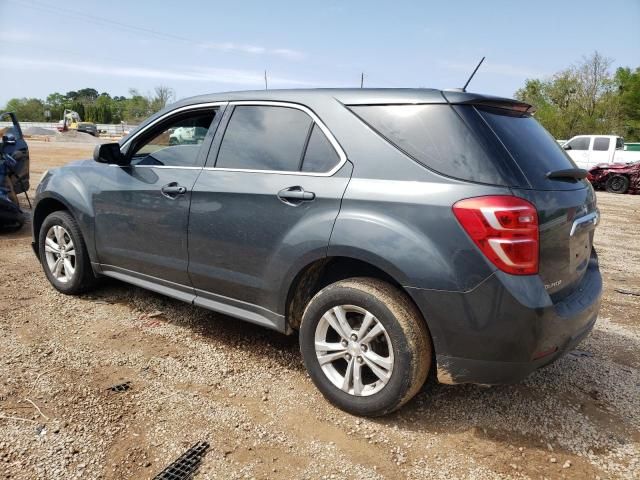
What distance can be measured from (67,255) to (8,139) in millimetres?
3810

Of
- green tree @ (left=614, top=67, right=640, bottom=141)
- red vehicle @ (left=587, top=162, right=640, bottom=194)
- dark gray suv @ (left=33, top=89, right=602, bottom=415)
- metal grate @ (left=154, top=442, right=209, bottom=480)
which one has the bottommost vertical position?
metal grate @ (left=154, top=442, right=209, bottom=480)

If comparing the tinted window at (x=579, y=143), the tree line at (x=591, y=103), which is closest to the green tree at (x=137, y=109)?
the tree line at (x=591, y=103)

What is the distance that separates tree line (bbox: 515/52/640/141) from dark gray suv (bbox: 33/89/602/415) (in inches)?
1661

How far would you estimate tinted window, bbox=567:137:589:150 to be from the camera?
19.8m

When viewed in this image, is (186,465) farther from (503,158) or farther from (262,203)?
(503,158)

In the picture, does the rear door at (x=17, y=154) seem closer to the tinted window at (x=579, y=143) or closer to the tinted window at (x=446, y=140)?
the tinted window at (x=446, y=140)

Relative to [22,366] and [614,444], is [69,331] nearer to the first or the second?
[22,366]

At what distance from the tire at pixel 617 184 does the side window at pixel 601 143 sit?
11.0 feet

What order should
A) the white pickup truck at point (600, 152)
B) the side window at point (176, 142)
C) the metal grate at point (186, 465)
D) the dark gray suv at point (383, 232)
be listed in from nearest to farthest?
the metal grate at point (186, 465) → the dark gray suv at point (383, 232) → the side window at point (176, 142) → the white pickup truck at point (600, 152)

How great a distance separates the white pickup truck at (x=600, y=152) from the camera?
19.4 m

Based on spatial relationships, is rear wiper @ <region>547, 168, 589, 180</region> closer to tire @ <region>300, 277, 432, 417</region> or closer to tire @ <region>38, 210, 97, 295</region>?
tire @ <region>300, 277, 432, 417</region>

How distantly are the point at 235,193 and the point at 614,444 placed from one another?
2477mm

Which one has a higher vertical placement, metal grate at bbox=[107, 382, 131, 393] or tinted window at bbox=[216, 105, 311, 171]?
tinted window at bbox=[216, 105, 311, 171]

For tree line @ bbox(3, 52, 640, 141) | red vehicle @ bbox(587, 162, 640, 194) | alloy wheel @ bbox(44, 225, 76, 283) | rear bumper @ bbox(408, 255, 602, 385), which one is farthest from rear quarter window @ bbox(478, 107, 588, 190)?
tree line @ bbox(3, 52, 640, 141)
